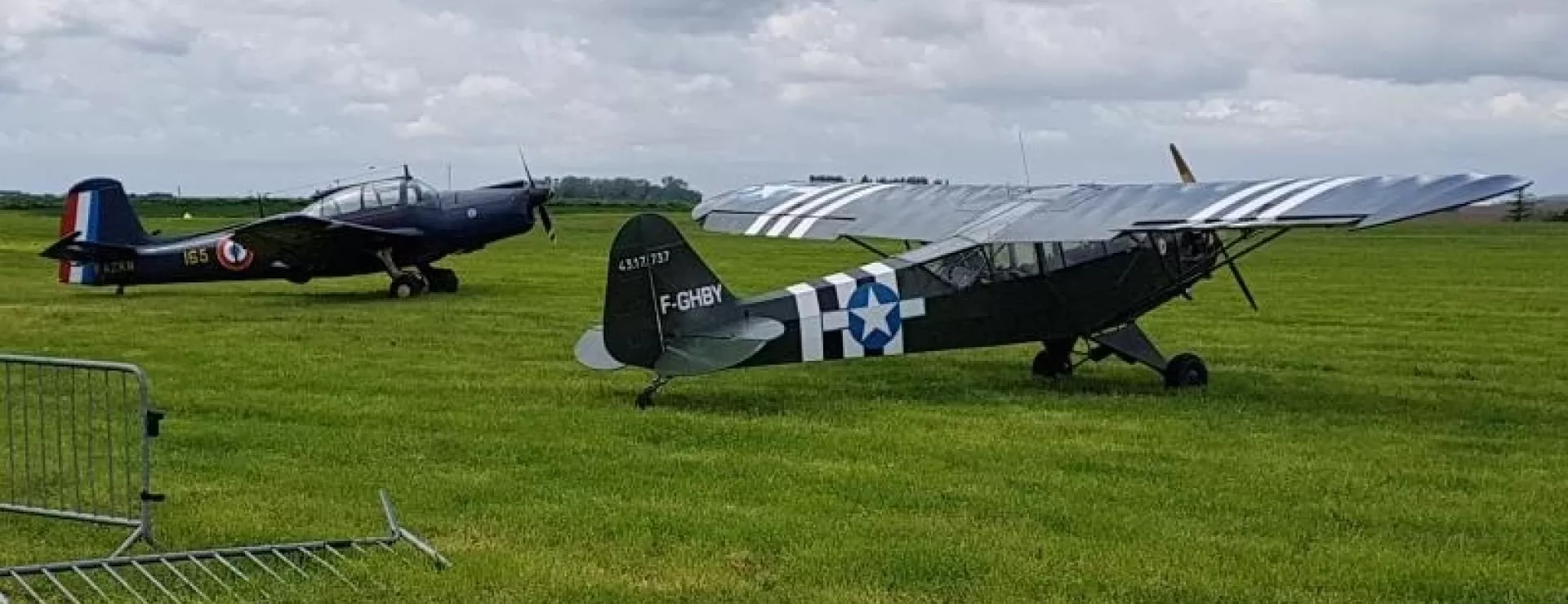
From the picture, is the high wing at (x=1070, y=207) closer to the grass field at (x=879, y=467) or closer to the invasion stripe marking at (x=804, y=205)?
the invasion stripe marking at (x=804, y=205)

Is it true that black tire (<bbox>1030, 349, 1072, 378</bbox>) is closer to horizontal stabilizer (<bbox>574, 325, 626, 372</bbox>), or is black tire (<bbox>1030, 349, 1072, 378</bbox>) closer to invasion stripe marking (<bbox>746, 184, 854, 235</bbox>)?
Answer: invasion stripe marking (<bbox>746, 184, 854, 235</bbox>)

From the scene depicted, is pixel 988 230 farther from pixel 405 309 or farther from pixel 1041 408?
pixel 405 309

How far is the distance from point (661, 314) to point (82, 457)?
3.60 meters

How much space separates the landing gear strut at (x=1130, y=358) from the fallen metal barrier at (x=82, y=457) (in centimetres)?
675

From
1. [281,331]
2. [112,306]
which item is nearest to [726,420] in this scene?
[281,331]

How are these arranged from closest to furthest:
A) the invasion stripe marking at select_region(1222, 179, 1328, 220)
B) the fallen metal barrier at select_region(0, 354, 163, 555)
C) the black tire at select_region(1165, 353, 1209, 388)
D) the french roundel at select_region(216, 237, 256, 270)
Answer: the fallen metal barrier at select_region(0, 354, 163, 555), the invasion stripe marking at select_region(1222, 179, 1328, 220), the black tire at select_region(1165, 353, 1209, 388), the french roundel at select_region(216, 237, 256, 270)

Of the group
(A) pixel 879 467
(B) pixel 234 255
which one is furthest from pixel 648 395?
(B) pixel 234 255

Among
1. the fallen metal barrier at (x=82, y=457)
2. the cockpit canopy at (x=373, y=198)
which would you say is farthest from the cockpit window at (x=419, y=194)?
the fallen metal barrier at (x=82, y=457)

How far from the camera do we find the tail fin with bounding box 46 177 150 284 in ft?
70.6

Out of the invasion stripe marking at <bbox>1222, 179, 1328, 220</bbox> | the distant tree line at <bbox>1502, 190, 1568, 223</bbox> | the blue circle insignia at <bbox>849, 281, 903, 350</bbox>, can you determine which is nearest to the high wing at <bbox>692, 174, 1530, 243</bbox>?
the invasion stripe marking at <bbox>1222, 179, 1328, 220</bbox>

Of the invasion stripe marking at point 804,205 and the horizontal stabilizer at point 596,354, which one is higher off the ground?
the invasion stripe marking at point 804,205

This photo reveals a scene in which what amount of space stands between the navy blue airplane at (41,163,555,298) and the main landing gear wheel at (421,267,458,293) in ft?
0.04

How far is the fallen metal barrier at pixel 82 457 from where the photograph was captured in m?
6.37

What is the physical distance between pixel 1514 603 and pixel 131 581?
5.00 metres
